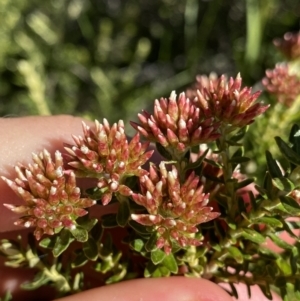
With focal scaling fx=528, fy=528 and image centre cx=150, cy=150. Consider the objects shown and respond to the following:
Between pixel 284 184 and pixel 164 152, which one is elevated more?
pixel 164 152

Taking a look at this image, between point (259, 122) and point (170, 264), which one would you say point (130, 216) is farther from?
point (259, 122)

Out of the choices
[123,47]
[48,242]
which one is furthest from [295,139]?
[123,47]

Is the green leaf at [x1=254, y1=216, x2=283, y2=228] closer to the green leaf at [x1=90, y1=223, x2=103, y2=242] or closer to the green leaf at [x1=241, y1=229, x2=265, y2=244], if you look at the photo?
the green leaf at [x1=241, y1=229, x2=265, y2=244]

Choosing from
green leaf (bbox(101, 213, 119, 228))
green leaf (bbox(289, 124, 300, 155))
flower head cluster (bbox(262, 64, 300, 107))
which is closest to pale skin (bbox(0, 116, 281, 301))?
green leaf (bbox(101, 213, 119, 228))

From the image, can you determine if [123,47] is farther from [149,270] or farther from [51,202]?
[51,202]

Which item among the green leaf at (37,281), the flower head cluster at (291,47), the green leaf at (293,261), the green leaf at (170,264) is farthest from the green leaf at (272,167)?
the flower head cluster at (291,47)

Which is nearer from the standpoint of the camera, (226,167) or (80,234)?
(80,234)

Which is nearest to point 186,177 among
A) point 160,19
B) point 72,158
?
point 72,158

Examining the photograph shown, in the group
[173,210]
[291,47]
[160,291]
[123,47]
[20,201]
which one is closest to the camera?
[173,210]
